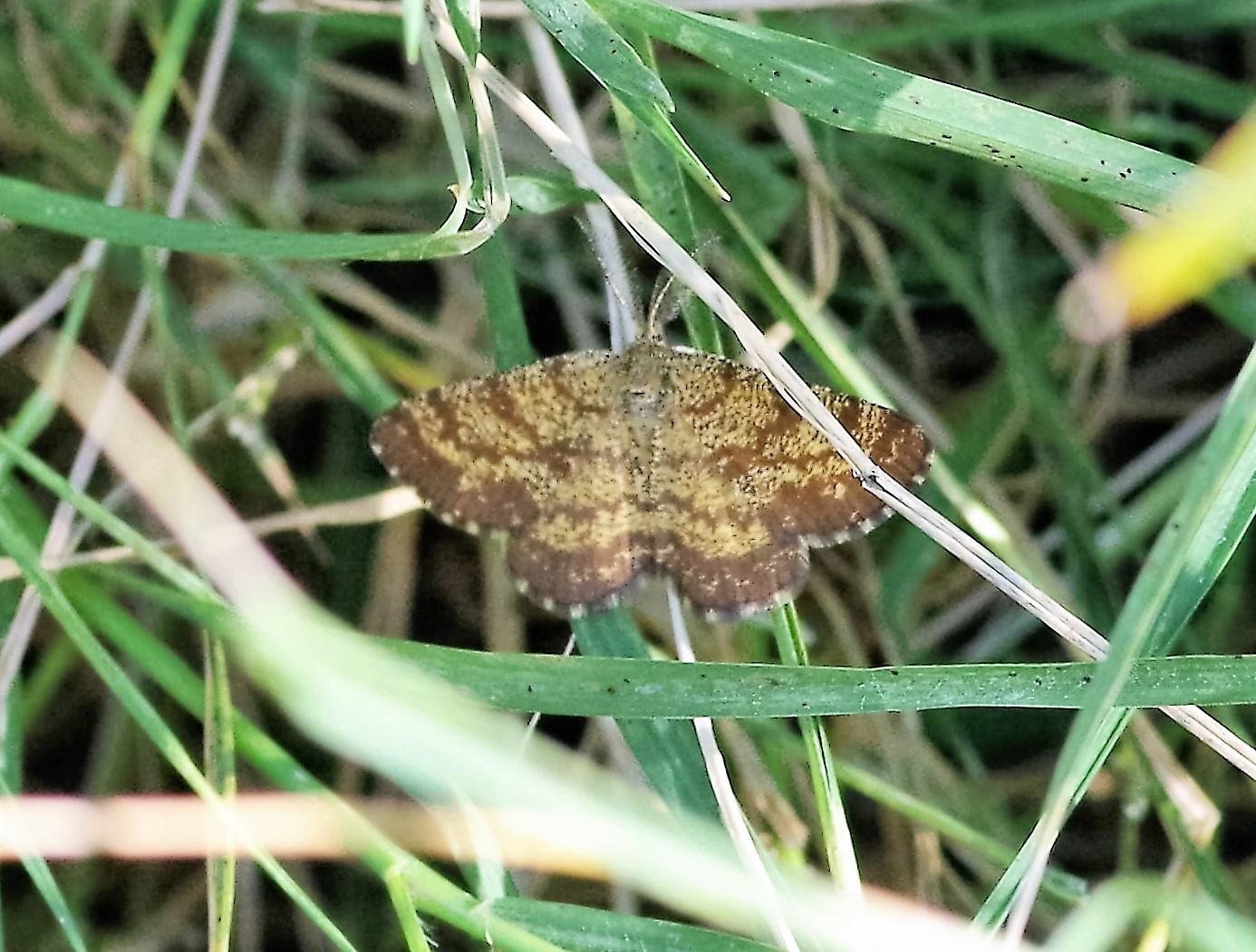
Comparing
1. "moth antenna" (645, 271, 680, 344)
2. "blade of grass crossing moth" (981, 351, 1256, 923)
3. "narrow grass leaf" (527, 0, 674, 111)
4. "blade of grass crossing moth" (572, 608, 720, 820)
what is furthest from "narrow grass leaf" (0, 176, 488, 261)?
"blade of grass crossing moth" (981, 351, 1256, 923)

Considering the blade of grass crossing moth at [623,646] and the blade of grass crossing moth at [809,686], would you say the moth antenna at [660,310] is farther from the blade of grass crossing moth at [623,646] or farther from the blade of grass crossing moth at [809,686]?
the blade of grass crossing moth at [809,686]

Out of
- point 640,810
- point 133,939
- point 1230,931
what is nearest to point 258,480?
point 133,939

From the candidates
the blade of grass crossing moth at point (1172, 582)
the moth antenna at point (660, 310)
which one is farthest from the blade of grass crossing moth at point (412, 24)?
the blade of grass crossing moth at point (1172, 582)

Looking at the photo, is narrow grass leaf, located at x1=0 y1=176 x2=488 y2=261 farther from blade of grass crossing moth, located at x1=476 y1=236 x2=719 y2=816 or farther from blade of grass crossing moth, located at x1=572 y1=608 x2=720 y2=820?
blade of grass crossing moth, located at x1=572 y1=608 x2=720 y2=820

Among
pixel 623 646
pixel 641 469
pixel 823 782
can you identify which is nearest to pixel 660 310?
pixel 641 469

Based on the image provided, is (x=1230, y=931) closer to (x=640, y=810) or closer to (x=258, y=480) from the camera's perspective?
(x=640, y=810)

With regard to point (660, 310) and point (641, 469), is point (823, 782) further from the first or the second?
point (660, 310)
